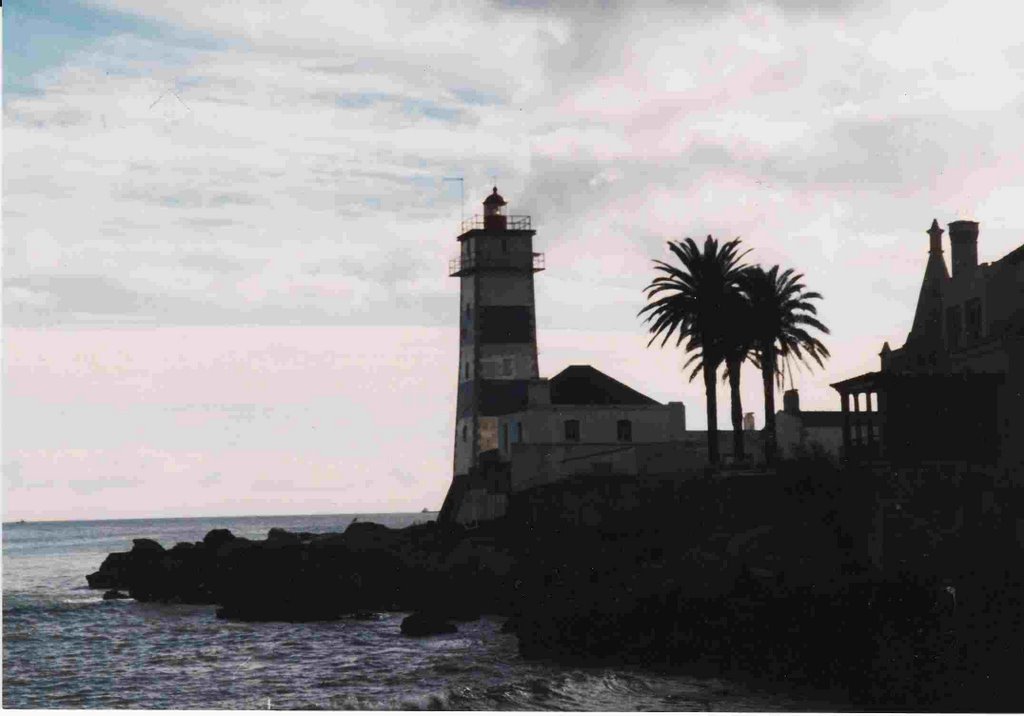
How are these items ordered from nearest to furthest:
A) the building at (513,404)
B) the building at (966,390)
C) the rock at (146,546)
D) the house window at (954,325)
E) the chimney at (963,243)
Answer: the building at (966,390)
the house window at (954,325)
the chimney at (963,243)
the building at (513,404)
the rock at (146,546)

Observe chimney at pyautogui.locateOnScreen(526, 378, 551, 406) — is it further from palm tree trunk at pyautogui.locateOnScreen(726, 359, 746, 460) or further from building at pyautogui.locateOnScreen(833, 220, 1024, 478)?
building at pyautogui.locateOnScreen(833, 220, 1024, 478)

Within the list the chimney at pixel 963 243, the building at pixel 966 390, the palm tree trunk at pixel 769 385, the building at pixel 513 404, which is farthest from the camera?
the building at pixel 513 404

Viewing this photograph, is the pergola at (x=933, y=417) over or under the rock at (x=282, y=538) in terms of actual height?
over

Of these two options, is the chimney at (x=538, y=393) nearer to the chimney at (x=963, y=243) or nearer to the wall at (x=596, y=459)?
the wall at (x=596, y=459)

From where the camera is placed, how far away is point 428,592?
189 ft

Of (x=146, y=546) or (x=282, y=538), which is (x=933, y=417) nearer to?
(x=282, y=538)

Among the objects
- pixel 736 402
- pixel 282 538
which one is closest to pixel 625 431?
pixel 736 402

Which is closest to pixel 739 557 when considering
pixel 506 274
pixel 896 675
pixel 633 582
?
pixel 633 582

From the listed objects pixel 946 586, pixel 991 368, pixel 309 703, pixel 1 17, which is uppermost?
pixel 1 17

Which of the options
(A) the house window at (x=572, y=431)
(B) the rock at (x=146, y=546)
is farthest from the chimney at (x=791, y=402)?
(B) the rock at (x=146, y=546)

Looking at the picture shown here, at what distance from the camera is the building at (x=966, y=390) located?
45844mm

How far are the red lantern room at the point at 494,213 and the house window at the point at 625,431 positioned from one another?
37.9 ft

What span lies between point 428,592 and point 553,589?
1105cm

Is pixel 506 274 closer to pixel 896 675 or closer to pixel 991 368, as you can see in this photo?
pixel 991 368
